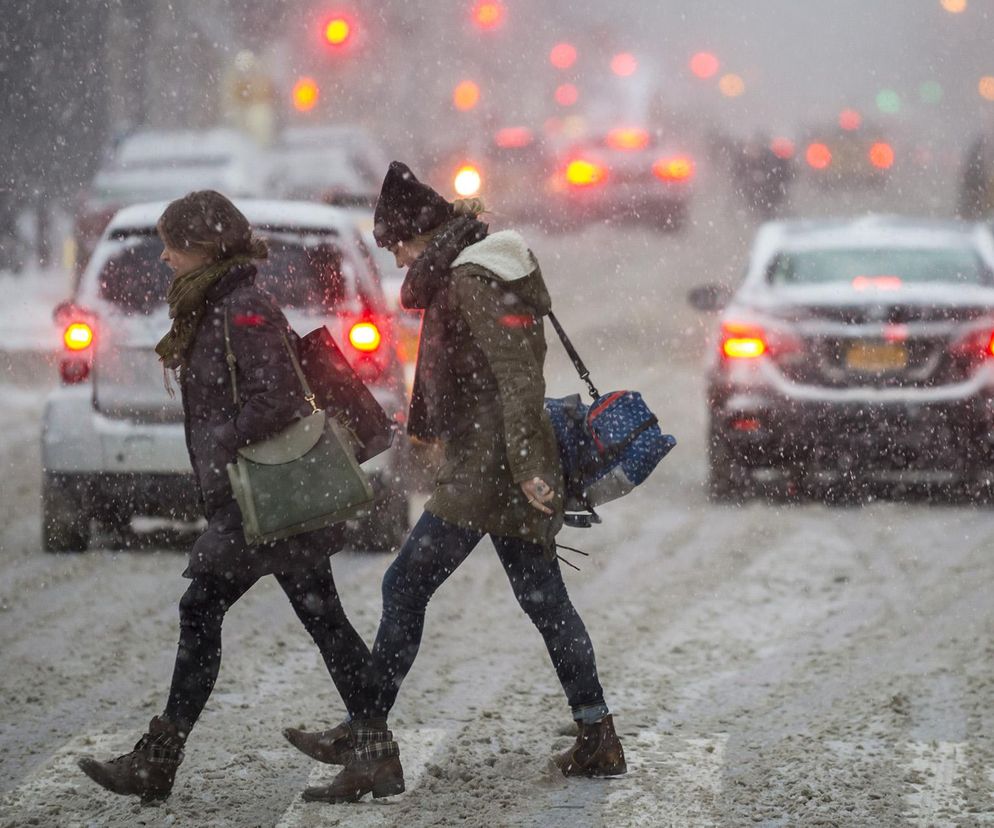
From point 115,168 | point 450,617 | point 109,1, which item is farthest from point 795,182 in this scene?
point 450,617

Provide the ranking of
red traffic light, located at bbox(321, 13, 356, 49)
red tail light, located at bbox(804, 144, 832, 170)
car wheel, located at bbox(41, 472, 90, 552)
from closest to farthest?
car wheel, located at bbox(41, 472, 90, 552) < red traffic light, located at bbox(321, 13, 356, 49) < red tail light, located at bbox(804, 144, 832, 170)

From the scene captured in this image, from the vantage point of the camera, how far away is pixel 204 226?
17.3ft

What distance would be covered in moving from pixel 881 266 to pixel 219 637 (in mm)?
6949

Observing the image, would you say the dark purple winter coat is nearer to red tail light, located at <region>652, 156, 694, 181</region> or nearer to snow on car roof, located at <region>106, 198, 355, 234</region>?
snow on car roof, located at <region>106, 198, 355, 234</region>

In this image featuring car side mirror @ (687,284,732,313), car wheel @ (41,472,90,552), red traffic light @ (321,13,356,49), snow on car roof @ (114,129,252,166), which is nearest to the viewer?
car wheel @ (41,472,90,552)

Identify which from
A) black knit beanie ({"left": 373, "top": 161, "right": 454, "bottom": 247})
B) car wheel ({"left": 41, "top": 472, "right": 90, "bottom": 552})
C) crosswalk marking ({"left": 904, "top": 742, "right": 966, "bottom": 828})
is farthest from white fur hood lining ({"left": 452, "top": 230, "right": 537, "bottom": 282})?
car wheel ({"left": 41, "top": 472, "right": 90, "bottom": 552})

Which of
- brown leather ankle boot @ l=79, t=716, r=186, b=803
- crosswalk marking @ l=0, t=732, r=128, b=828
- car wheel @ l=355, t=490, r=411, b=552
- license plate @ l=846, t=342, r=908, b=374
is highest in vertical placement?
license plate @ l=846, t=342, r=908, b=374

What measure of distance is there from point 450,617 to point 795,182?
1582 inches

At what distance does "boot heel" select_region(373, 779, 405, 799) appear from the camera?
5.34 meters

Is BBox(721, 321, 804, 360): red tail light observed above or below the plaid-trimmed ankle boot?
above

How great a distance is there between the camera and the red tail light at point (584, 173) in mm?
29797

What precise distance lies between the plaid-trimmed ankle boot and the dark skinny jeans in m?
0.07

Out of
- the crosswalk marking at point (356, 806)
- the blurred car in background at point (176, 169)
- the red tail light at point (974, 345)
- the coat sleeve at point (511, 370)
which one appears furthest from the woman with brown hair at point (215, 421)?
the blurred car in background at point (176, 169)

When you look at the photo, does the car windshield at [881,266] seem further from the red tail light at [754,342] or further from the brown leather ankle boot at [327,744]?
the brown leather ankle boot at [327,744]
